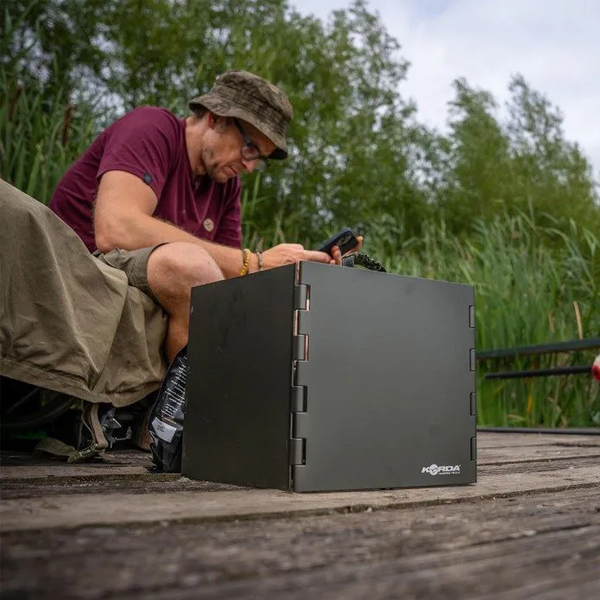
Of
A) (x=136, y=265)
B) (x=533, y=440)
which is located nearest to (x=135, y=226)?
(x=136, y=265)

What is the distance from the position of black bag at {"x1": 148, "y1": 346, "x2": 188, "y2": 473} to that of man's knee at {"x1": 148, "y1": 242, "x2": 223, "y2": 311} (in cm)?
32

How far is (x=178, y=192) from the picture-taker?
84.1 inches

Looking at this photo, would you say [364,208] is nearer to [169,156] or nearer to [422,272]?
[422,272]

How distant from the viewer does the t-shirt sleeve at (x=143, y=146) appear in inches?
75.7

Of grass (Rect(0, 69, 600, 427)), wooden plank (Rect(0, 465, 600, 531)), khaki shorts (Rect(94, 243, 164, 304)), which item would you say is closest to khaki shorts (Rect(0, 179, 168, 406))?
khaki shorts (Rect(94, 243, 164, 304))

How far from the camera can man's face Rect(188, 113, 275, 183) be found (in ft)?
7.09

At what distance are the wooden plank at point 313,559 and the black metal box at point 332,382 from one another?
0.88 feet

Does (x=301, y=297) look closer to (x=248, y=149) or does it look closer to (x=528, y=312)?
(x=248, y=149)

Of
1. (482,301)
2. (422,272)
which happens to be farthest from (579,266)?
(422,272)

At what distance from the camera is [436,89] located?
1588 centimetres

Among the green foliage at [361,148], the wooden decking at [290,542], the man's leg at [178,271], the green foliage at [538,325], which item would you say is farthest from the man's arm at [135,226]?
the green foliage at [538,325]

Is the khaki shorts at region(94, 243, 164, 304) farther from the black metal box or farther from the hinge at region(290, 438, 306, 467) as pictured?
the hinge at region(290, 438, 306, 467)

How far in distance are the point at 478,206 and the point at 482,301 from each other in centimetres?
1495

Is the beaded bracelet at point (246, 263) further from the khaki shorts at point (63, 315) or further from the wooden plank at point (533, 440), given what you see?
the wooden plank at point (533, 440)
